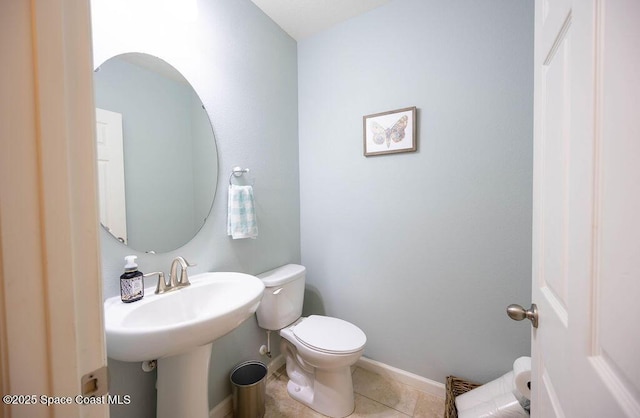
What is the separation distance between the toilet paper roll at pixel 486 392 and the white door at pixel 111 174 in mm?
1755

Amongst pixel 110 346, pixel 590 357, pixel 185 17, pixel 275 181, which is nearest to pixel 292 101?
pixel 275 181

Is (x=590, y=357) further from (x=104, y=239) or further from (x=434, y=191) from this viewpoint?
(x=104, y=239)

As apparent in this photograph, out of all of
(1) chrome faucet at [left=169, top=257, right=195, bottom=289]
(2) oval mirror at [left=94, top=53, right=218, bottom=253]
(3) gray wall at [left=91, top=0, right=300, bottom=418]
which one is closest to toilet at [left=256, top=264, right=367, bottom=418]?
(3) gray wall at [left=91, top=0, right=300, bottom=418]

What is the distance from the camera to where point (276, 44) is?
5.48ft

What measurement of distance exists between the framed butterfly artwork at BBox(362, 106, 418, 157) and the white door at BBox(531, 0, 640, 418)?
0.86m

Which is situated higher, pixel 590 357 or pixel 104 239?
pixel 104 239

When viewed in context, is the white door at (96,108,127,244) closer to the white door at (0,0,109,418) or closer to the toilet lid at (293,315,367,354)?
the white door at (0,0,109,418)

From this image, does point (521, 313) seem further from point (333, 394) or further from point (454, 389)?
point (333, 394)

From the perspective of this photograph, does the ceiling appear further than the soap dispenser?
Yes

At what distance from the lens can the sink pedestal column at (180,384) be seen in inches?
37.4

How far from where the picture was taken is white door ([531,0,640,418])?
30 centimetres

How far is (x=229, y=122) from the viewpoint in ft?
4.48

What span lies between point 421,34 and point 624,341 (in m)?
1.67

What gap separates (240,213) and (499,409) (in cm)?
154
